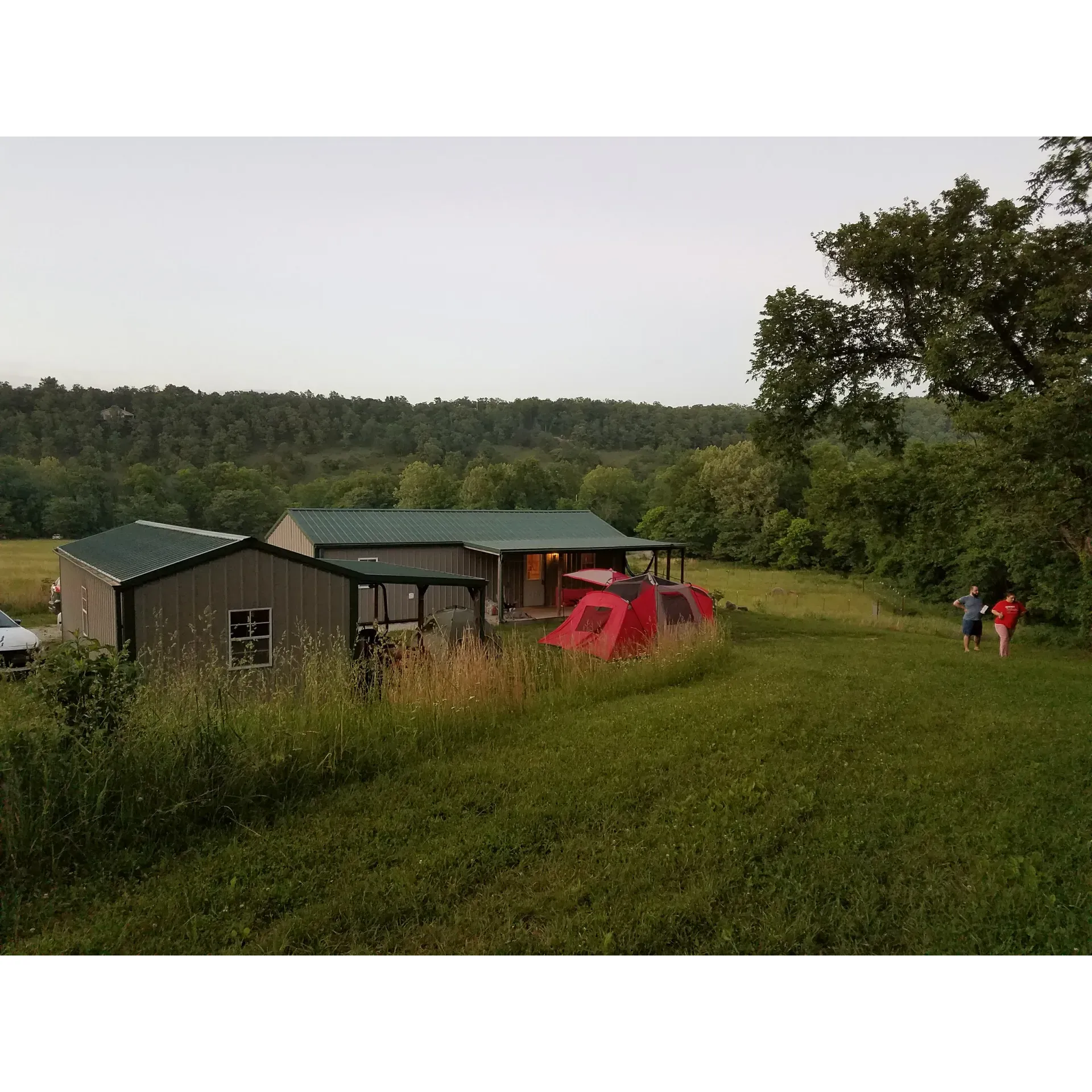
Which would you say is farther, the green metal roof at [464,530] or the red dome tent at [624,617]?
the green metal roof at [464,530]

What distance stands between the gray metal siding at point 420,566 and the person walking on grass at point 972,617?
11049 millimetres

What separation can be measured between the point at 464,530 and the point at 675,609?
880 centimetres

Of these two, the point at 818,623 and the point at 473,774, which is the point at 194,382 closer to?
the point at 818,623

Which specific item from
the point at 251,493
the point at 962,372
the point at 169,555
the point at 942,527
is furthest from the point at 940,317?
the point at 251,493

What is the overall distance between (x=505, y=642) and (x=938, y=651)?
→ 25.4 ft

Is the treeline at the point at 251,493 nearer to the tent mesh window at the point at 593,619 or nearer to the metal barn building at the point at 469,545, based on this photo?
the metal barn building at the point at 469,545

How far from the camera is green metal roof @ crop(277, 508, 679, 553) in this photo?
17797 mm

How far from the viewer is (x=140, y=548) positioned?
10203 mm

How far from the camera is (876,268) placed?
40.0 feet

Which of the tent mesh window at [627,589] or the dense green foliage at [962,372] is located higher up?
the dense green foliage at [962,372]

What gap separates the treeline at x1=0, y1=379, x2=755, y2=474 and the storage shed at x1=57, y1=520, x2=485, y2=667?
13058 millimetres

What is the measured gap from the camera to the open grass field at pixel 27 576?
15.9 metres

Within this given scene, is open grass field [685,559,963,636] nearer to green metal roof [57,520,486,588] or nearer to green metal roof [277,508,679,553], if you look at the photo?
green metal roof [277,508,679,553]

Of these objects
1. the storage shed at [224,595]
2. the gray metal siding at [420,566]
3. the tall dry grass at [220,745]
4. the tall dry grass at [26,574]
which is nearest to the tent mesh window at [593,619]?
the storage shed at [224,595]
